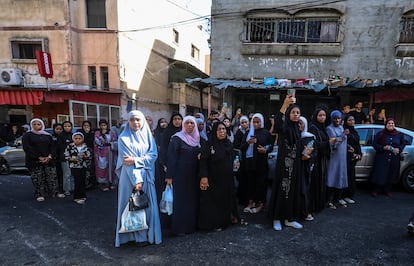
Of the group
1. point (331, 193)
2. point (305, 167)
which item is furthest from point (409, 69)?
point (305, 167)

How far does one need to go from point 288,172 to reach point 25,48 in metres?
13.4

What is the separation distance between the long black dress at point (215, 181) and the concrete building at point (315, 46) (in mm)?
5363

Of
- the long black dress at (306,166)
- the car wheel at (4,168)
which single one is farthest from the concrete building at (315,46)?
the car wheel at (4,168)

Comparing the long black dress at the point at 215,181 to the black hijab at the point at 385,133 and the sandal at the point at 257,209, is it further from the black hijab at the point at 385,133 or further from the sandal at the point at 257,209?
the black hijab at the point at 385,133

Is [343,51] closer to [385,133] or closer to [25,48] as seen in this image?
[385,133]

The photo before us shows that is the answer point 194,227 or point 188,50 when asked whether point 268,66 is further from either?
point 188,50

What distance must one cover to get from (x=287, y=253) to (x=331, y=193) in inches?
78.8

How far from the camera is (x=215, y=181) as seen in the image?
334 centimetres

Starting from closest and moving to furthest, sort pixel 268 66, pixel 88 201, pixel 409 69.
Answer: pixel 88 201, pixel 409 69, pixel 268 66

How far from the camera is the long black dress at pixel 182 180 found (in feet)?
10.8

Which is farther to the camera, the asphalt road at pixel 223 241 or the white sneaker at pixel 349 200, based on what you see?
the white sneaker at pixel 349 200

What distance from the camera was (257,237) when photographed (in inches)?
130

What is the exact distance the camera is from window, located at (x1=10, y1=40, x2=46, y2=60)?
11.2 meters

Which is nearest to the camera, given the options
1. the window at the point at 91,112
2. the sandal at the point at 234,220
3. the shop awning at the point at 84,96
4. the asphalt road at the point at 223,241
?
the asphalt road at the point at 223,241
